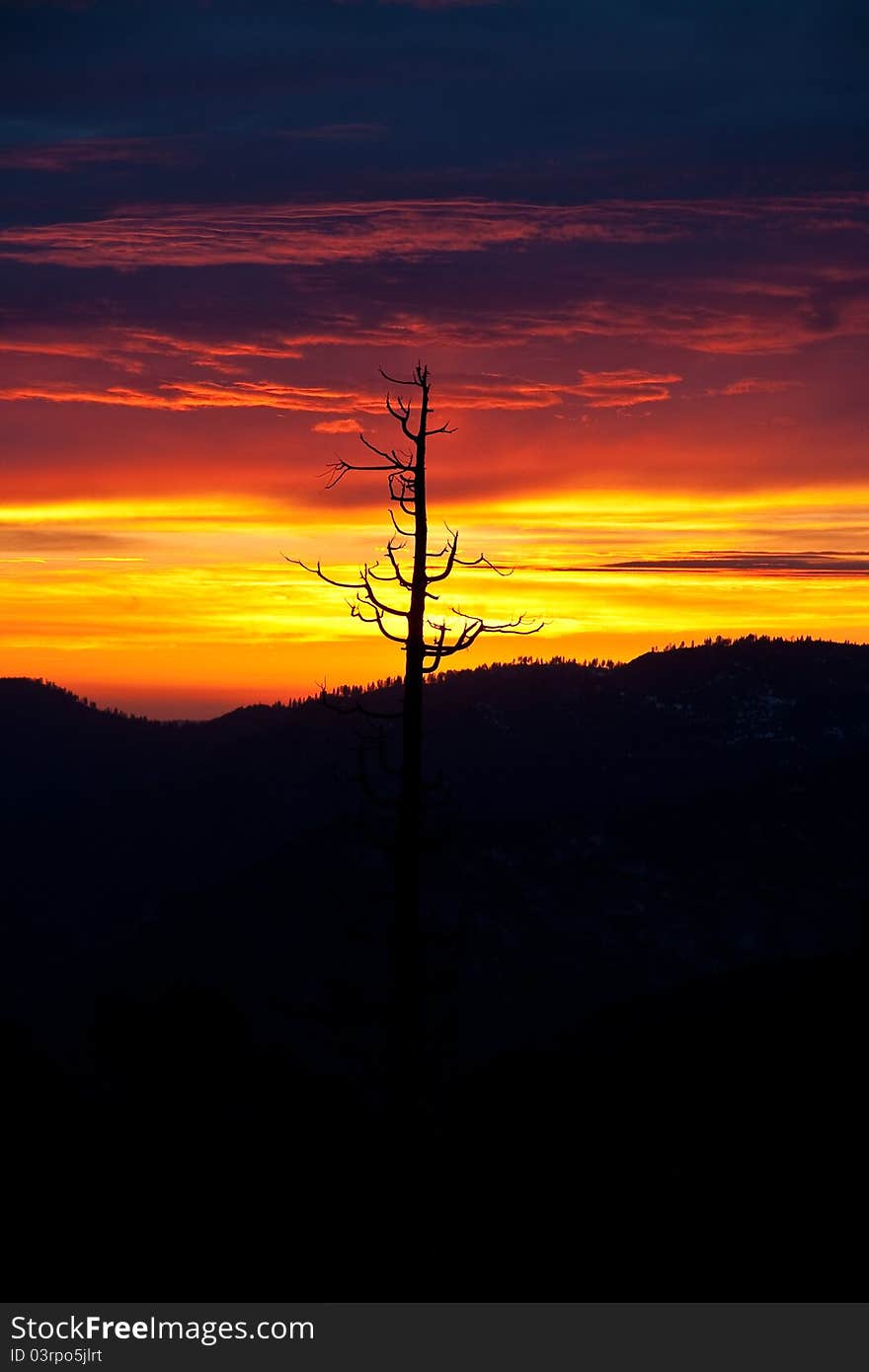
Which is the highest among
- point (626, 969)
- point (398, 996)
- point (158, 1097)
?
point (398, 996)

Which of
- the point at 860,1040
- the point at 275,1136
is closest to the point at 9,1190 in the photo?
the point at 275,1136

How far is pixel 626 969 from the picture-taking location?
563 ft

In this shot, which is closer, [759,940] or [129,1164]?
[129,1164]

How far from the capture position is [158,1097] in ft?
112

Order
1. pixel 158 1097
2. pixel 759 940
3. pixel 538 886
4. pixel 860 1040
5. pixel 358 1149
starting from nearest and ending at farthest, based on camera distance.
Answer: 1. pixel 860 1040
2. pixel 358 1149
3. pixel 158 1097
4. pixel 759 940
5. pixel 538 886

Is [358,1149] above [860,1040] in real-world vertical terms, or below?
below

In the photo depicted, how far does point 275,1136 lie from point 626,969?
147402 millimetres

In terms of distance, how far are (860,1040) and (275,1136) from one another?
14.0 metres

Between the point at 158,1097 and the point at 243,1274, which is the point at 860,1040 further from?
the point at 158,1097

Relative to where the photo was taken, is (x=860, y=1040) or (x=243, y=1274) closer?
(x=243, y=1274)

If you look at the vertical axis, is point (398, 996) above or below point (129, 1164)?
above
